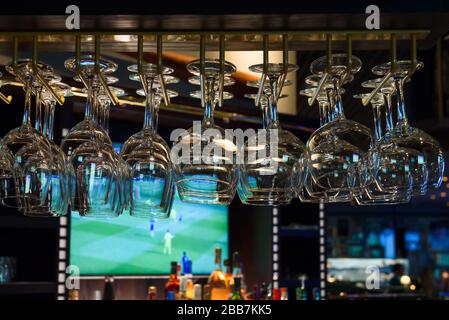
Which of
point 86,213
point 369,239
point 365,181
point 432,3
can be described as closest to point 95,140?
point 86,213

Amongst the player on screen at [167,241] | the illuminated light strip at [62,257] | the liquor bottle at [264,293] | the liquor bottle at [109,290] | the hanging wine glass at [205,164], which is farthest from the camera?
the player on screen at [167,241]

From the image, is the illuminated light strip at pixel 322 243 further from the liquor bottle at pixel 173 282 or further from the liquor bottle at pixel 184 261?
the liquor bottle at pixel 173 282

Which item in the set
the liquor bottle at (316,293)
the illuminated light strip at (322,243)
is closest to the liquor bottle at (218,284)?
the liquor bottle at (316,293)

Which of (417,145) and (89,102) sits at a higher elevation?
(89,102)

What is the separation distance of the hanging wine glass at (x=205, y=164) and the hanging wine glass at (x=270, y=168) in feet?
0.11

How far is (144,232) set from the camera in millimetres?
4297

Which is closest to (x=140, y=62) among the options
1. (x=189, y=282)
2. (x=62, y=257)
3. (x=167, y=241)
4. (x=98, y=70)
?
(x=98, y=70)

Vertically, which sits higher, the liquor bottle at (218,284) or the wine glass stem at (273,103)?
the wine glass stem at (273,103)

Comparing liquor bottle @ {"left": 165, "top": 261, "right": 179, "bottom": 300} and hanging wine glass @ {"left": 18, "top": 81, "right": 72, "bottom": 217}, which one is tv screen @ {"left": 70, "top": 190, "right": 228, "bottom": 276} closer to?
liquor bottle @ {"left": 165, "top": 261, "right": 179, "bottom": 300}

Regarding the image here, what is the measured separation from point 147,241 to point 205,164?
2841mm

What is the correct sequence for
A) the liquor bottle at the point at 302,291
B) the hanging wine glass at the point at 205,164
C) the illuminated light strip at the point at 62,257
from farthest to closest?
the liquor bottle at the point at 302,291
the illuminated light strip at the point at 62,257
the hanging wine glass at the point at 205,164

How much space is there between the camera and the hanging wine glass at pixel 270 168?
5.10ft

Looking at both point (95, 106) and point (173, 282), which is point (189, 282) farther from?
point (95, 106)

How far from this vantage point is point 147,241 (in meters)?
4.31
